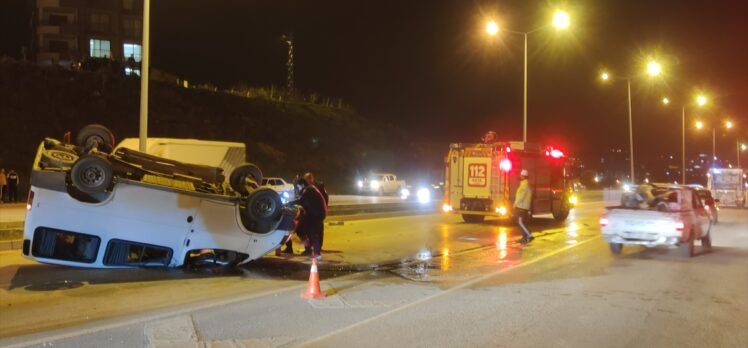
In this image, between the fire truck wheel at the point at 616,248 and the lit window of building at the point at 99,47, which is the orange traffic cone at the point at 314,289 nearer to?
the fire truck wheel at the point at 616,248

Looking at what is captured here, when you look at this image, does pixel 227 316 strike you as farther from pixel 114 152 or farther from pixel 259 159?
pixel 259 159

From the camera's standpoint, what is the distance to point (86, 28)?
67.3 metres

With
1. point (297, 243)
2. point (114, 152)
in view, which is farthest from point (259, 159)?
point (114, 152)

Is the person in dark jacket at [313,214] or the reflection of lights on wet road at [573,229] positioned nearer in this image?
the person in dark jacket at [313,214]

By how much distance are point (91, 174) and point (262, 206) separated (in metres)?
2.52

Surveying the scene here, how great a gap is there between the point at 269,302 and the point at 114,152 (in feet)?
12.3

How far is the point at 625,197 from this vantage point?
15.2 meters

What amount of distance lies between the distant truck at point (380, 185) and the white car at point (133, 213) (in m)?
A: 32.1

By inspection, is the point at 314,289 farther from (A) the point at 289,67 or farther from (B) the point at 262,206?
(A) the point at 289,67

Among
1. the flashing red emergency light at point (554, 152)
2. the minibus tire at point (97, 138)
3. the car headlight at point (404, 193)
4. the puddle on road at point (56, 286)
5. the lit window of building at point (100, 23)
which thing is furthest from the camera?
the lit window of building at point (100, 23)

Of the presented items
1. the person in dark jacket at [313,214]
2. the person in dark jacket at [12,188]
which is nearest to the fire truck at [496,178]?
the person in dark jacket at [313,214]

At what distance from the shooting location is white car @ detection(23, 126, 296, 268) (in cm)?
849

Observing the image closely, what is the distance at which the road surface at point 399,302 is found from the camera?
20.5 feet

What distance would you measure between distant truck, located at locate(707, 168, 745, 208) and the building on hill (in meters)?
55.1
